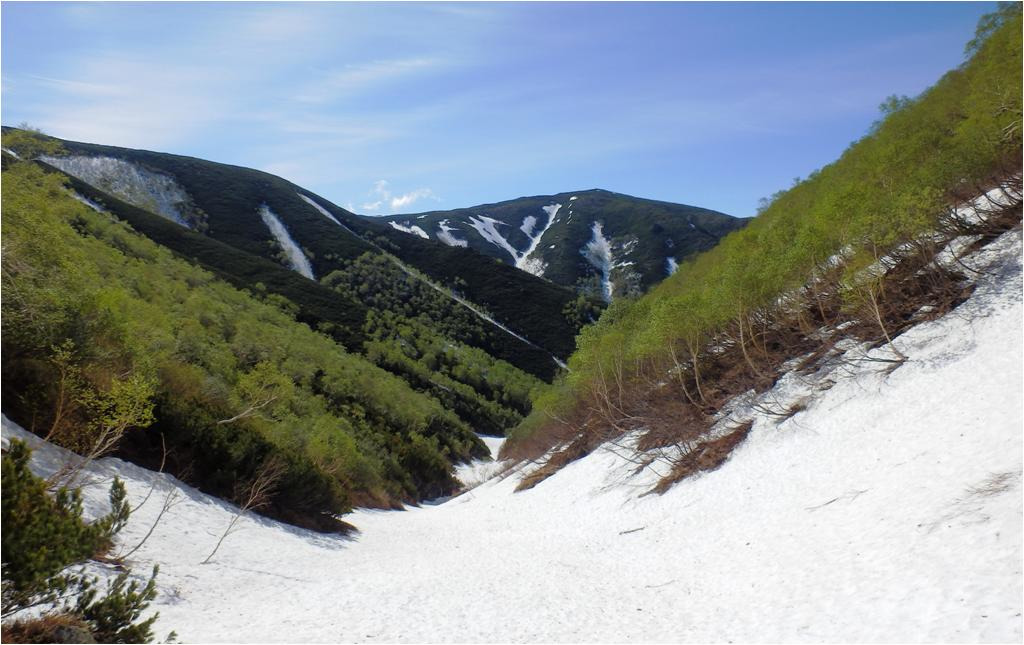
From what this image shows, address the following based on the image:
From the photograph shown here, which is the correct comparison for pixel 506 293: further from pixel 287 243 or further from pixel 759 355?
pixel 759 355

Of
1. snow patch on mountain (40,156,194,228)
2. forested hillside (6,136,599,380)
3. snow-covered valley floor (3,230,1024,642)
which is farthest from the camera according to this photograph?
snow patch on mountain (40,156,194,228)

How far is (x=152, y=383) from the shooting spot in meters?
17.6

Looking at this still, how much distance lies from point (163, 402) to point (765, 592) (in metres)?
20.3

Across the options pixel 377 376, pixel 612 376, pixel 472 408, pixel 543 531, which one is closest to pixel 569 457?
pixel 612 376

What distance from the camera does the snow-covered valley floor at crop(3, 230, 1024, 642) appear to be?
9695 mm

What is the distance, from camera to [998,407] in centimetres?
1427

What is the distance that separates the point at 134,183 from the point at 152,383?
15986cm

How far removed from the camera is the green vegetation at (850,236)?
77.5 ft

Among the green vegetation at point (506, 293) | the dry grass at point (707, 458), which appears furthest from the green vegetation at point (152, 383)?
the green vegetation at point (506, 293)

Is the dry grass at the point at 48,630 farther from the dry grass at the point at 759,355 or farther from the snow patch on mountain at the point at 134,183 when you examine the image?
the snow patch on mountain at the point at 134,183

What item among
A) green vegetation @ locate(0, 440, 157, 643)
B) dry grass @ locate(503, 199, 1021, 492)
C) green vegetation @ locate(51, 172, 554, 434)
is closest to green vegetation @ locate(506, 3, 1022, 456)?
dry grass @ locate(503, 199, 1021, 492)

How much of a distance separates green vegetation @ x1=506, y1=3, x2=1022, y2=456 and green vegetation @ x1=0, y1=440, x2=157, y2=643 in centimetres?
2395

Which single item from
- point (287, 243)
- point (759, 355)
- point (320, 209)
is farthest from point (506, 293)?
point (759, 355)

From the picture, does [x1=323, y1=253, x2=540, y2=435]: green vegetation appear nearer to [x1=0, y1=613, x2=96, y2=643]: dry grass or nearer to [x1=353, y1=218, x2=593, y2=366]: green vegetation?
[x1=353, y1=218, x2=593, y2=366]: green vegetation
